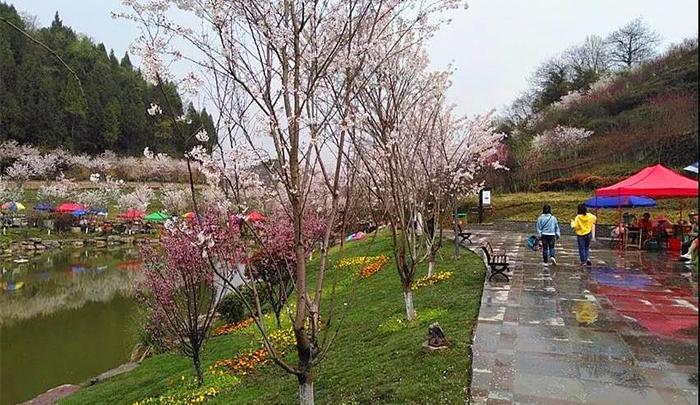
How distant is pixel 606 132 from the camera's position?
3472 cm

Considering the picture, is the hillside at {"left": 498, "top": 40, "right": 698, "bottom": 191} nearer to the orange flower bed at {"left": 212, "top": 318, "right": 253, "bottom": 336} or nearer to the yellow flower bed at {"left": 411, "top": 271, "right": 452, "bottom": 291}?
the yellow flower bed at {"left": 411, "top": 271, "right": 452, "bottom": 291}

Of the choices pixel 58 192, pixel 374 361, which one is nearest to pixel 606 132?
pixel 374 361

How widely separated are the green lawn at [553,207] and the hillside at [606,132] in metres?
2.23

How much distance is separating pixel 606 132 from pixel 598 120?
1.41 metres

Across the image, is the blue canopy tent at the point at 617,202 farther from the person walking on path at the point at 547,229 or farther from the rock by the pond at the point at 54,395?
the rock by the pond at the point at 54,395

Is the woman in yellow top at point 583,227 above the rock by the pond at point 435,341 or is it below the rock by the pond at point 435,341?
above

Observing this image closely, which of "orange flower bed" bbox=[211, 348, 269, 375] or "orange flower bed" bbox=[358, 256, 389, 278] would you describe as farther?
"orange flower bed" bbox=[358, 256, 389, 278]

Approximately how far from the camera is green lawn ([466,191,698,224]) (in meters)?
21.5

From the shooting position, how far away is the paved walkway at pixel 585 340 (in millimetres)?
4512

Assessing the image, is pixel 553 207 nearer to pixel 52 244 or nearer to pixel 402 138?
pixel 402 138

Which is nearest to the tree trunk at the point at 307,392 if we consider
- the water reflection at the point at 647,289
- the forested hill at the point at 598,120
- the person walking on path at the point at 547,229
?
the water reflection at the point at 647,289

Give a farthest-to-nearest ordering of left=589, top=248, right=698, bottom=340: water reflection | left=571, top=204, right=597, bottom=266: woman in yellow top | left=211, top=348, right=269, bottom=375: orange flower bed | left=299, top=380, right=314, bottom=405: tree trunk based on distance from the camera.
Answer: left=571, top=204, right=597, bottom=266: woman in yellow top
left=211, top=348, right=269, bottom=375: orange flower bed
left=589, top=248, right=698, bottom=340: water reflection
left=299, top=380, right=314, bottom=405: tree trunk

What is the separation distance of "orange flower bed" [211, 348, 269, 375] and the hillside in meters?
22.8

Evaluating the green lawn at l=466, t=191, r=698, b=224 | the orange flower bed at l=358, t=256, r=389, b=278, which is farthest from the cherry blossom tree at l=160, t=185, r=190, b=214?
the green lawn at l=466, t=191, r=698, b=224
